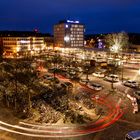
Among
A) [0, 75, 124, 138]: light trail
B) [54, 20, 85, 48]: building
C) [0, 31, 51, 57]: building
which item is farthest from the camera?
[54, 20, 85, 48]: building

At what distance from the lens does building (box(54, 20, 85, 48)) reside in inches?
6826

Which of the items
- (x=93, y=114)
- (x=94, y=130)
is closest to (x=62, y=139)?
(x=94, y=130)

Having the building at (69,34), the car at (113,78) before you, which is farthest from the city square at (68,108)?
the building at (69,34)

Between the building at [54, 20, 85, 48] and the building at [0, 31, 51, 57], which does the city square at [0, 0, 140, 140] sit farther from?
the building at [54, 20, 85, 48]

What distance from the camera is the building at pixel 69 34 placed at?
569 ft

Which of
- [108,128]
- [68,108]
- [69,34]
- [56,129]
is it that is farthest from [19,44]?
[108,128]

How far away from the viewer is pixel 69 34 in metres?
174

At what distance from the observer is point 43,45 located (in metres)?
169

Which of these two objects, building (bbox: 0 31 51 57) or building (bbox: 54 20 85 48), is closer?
building (bbox: 0 31 51 57)

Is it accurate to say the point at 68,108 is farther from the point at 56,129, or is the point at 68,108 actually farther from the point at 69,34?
the point at 69,34

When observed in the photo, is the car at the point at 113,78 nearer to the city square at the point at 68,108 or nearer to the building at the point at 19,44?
the city square at the point at 68,108

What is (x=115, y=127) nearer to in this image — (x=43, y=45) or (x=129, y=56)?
(x=129, y=56)

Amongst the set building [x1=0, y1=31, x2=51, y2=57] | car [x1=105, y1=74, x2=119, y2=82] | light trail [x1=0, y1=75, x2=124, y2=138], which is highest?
building [x1=0, y1=31, x2=51, y2=57]

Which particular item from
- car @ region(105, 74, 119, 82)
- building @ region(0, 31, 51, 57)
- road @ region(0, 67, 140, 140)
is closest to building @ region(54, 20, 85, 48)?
building @ region(0, 31, 51, 57)
